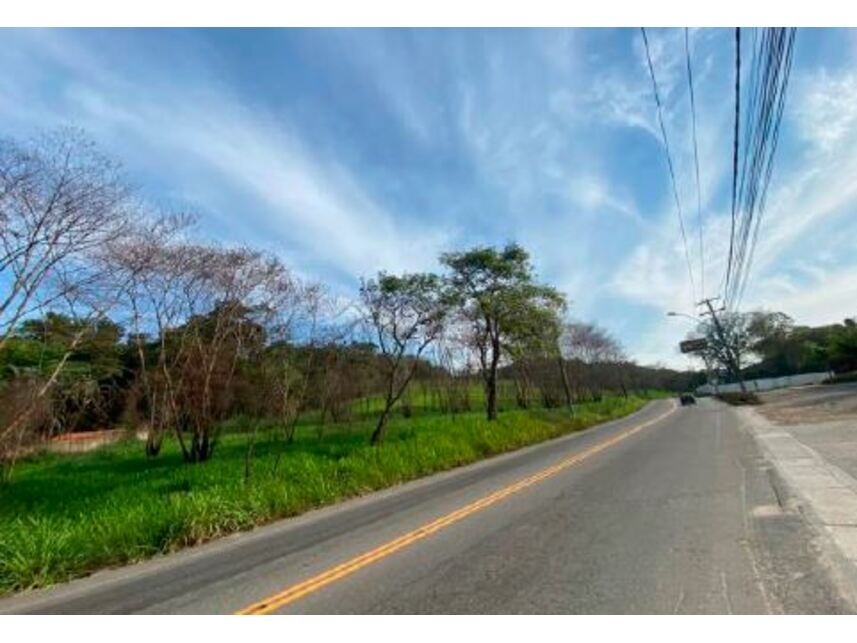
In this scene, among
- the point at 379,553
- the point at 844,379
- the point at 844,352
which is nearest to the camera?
the point at 379,553

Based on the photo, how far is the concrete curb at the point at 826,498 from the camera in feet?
Answer: 20.8

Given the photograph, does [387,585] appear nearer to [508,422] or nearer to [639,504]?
[639,504]

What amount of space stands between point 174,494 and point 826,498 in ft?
36.1

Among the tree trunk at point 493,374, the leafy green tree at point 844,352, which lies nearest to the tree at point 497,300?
the tree trunk at point 493,374

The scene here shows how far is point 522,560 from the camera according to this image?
742 cm

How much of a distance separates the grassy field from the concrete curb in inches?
356

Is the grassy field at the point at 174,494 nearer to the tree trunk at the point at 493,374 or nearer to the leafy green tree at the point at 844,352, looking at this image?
→ the tree trunk at the point at 493,374

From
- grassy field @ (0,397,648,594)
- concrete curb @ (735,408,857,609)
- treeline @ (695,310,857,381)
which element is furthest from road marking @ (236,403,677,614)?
treeline @ (695,310,857,381)

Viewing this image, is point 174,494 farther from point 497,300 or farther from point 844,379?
point 844,379

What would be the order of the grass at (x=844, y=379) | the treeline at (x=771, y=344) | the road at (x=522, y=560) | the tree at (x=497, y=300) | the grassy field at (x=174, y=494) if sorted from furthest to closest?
the treeline at (x=771, y=344) → the grass at (x=844, y=379) → the tree at (x=497, y=300) → the grassy field at (x=174, y=494) → the road at (x=522, y=560)

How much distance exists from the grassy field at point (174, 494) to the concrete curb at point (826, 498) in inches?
356

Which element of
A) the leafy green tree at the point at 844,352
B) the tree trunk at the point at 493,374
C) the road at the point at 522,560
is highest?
the leafy green tree at the point at 844,352

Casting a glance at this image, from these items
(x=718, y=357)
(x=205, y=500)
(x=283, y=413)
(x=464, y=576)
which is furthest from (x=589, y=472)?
(x=718, y=357)

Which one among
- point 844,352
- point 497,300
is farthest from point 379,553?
point 844,352
